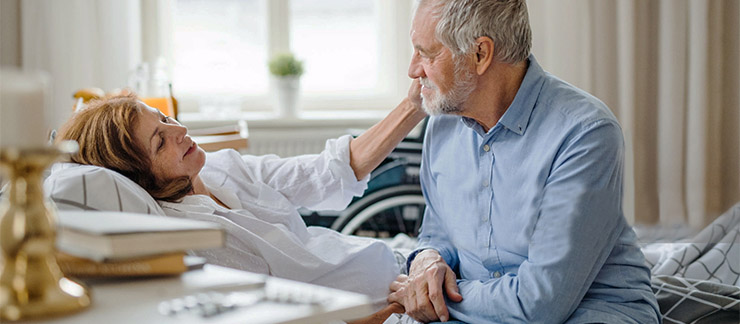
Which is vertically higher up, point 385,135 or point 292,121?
point 385,135

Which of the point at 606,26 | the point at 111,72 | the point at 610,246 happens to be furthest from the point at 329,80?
the point at 610,246

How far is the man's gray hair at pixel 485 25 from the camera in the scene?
1.42 metres

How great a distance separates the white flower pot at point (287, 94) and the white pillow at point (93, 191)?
2639mm

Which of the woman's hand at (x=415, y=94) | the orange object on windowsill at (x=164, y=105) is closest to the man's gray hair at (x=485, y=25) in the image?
the woman's hand at (x=415, y=94)

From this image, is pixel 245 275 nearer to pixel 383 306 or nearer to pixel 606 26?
pixel 383 306

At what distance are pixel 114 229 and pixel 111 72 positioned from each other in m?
3.13

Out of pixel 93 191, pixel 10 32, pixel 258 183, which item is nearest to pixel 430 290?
pixel 258 183

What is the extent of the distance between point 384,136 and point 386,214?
1372 mm

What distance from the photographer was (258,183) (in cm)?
172

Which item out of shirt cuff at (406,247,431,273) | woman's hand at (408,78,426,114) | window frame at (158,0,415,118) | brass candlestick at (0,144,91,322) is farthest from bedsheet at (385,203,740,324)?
window frame at (158,0,415,118)

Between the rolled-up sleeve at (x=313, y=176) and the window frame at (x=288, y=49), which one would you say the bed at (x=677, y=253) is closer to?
the rolled-up sleeve at (x=313, y=176)

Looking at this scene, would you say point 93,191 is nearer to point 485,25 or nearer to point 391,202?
point 485,25

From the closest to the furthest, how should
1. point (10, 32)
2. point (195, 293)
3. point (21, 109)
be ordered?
1. point (21, 109)
2. point (195, 293)
3. point (10, 32)

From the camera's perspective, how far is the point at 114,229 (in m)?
0.78
